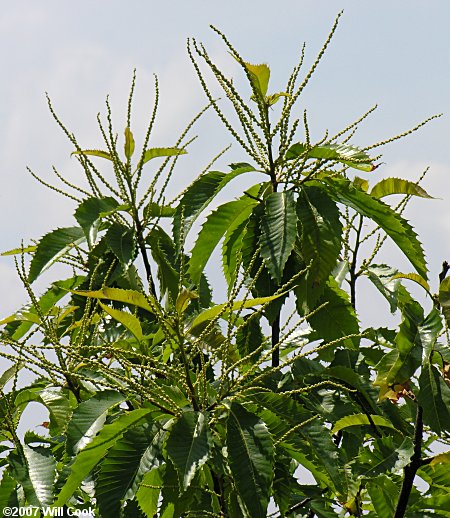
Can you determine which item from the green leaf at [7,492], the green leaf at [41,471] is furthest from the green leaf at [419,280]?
the green leaf at [7,492]

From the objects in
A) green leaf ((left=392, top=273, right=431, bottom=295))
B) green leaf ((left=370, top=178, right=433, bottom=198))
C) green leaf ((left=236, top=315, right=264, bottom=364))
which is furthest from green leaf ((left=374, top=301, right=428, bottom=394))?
green leaf ((left=370, top=178, right=433, bottom=198))

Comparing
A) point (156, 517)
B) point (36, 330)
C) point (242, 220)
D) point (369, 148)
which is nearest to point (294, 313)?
point (242, 220)

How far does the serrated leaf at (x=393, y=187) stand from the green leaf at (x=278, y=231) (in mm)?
493

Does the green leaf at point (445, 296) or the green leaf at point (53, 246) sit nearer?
the green leaf at point (445, 296)

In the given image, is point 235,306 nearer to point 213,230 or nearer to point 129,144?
point 213,230

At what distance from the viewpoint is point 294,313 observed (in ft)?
10.1

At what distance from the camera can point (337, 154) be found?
9.80ft

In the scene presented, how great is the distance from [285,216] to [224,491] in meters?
0.85

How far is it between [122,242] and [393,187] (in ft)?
3.33

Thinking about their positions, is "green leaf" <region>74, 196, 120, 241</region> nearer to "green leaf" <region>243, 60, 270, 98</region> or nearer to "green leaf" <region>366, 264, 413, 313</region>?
"green leaf" <region>243, 60, 270, 98</region>

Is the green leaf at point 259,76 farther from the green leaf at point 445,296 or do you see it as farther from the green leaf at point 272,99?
the green leaf at point 445,296

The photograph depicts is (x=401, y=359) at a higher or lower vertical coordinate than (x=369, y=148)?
lower

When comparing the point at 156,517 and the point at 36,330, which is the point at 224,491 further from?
the point at 36,330

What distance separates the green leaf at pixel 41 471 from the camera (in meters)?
2.87
